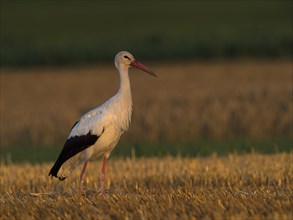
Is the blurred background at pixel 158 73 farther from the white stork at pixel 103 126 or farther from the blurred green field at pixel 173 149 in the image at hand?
the white stork at pixel 103 126

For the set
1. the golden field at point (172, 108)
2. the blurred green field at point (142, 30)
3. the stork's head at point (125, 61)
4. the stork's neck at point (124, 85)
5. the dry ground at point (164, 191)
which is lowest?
the blurred green field at point (142, 30)

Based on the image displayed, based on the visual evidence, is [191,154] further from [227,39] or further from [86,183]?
[227,39]

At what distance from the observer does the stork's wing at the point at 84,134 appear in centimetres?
1181

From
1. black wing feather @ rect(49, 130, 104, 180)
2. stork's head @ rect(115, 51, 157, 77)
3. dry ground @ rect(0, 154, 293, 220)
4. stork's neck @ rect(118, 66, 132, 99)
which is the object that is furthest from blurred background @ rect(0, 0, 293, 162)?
black wing feather @ rect(49, 130, 104, 180)

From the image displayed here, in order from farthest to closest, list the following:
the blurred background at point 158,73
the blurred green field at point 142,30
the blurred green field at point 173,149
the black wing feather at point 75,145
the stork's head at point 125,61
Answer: the blurred green field at point 142,30, the blurred background at point 158,73, the blurred green field at point 173,149, the stork's head at point 125,61, the black wing feather at point 75,145

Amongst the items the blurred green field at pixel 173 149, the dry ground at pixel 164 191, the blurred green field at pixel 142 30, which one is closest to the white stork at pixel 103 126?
the dry ground at pixel 164 191

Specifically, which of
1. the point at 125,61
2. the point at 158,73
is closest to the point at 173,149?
the point at 125,61

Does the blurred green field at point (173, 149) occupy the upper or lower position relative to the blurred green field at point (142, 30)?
upper

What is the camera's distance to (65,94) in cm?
2880

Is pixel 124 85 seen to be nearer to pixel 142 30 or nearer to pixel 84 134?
pixel 84 134

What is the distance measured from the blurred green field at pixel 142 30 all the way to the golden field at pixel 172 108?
627 centimetres

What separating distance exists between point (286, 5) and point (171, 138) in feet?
101

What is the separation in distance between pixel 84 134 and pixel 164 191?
174 centimetres

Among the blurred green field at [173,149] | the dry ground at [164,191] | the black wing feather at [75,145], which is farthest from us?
the blurred green field at [173,149]
